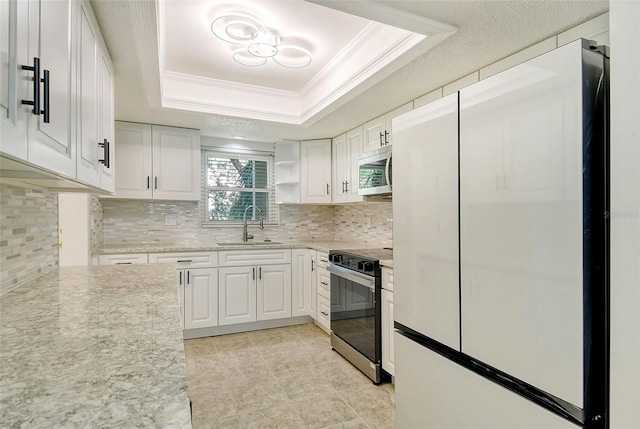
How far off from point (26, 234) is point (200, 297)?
1948mm

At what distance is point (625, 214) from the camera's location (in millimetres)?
897

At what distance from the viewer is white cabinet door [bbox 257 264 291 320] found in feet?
11.8

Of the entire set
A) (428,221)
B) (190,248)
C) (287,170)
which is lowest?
(190,248)

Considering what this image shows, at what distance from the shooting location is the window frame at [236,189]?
13.2 ft

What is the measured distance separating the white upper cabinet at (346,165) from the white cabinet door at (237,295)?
1251mm

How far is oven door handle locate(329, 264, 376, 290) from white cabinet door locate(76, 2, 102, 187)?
1.79 metres

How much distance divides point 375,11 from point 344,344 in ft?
8.02

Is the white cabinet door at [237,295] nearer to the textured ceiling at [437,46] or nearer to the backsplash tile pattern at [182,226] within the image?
the backsplash tile pattern at [182,226]

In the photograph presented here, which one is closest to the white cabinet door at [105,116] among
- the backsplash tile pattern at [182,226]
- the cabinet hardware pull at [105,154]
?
the cabinet hardware pull at [105,154]

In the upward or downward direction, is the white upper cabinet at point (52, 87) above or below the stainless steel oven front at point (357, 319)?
above

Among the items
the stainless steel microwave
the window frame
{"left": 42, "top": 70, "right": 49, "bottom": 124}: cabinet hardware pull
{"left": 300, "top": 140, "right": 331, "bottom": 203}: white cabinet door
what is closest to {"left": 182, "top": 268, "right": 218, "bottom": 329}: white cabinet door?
the window frame

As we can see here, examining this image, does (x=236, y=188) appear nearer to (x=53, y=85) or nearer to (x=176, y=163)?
(x=176, y=163)

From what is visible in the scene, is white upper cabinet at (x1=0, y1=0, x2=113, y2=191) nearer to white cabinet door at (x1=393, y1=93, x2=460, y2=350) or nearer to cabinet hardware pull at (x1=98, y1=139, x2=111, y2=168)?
cabinet hardware pull at (x1=98, y1=139, x2=111, y2=168)

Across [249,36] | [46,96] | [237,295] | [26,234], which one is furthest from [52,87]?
[237,295]
